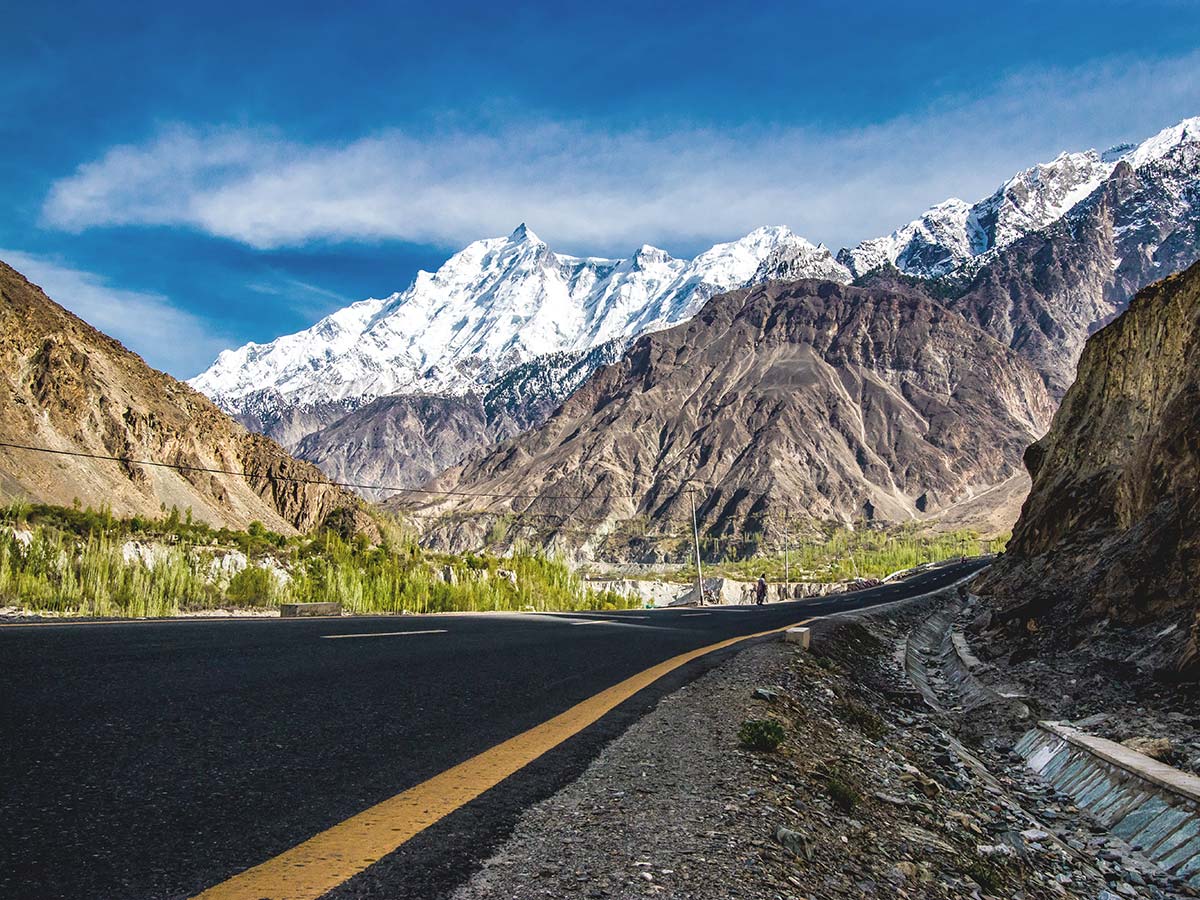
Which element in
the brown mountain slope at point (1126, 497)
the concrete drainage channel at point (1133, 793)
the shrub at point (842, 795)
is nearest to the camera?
the shrub at point (842, 795)

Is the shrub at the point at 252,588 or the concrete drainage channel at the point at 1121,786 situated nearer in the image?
the concrete drainage channel at the point at 1121,786

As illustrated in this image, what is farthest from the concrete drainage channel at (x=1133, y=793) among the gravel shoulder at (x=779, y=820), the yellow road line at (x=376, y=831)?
the yellow road line at (x=376, y=831)

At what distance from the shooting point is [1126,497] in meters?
13.1

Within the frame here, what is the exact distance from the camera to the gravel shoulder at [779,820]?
9.20 feet

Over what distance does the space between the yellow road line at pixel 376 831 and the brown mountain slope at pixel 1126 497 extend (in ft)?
26.3

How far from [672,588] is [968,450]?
412 ft

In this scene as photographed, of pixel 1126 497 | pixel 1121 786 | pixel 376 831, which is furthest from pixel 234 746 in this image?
pixel 1126 497

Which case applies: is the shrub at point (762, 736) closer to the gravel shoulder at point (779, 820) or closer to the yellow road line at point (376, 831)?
the gravel shoulder at point (779, 820)

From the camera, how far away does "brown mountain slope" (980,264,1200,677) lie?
979cm

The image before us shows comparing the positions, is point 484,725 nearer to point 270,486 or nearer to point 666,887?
point 666,887

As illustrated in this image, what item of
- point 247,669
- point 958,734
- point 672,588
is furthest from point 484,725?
point 672,588

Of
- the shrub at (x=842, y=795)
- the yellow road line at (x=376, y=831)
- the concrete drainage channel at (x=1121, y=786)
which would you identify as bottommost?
the concrete drainage channel at (x=1121, y=786)

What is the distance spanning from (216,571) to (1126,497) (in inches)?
710

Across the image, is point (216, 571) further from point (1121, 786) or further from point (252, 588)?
point (1121, 786)
